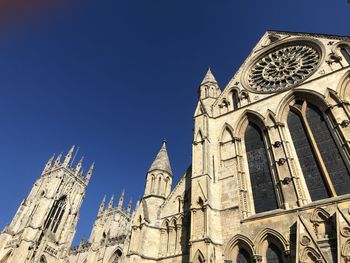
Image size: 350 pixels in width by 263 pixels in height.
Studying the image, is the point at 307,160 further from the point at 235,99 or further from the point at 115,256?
the point at 115,256

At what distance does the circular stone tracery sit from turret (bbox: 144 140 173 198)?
755cm

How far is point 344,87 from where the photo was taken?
524 inches

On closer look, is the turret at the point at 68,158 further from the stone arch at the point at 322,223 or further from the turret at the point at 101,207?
the stone arch at the point at 322,223

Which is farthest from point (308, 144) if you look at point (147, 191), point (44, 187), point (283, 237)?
point (44, 187)

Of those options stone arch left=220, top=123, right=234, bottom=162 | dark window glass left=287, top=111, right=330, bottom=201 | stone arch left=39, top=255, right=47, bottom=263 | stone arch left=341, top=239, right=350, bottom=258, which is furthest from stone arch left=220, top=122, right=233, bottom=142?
stone arch left=39, top=255, right=47, bottom=263

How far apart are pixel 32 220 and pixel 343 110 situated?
4535 centimetres

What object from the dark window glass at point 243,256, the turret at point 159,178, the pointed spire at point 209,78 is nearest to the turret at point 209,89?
the pointed spire at point 209,78

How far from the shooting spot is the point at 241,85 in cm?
1777

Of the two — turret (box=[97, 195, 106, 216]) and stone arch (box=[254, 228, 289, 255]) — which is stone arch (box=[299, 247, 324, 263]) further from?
turret (box=[97, 195, 106, 216])

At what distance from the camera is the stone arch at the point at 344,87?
12995 millimetres

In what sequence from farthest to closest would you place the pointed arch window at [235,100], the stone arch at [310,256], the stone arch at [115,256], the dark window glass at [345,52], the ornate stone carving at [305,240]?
the stone arch at [115,256] → the pointed arch window at [235,100] → the dark window glass at [345,52] → the ornate stone carving at [305,240] → the stone arch at [310,256]

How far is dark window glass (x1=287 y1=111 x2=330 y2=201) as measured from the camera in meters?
11.2

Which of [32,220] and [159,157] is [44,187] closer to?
[32,220]

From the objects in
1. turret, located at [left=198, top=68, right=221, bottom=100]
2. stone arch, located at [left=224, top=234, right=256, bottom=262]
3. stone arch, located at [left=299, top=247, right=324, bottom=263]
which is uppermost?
turret, located at [left=198, top=68, right=221, bottom=100]
